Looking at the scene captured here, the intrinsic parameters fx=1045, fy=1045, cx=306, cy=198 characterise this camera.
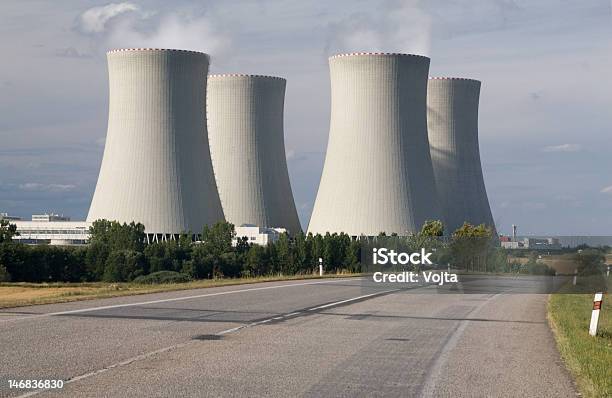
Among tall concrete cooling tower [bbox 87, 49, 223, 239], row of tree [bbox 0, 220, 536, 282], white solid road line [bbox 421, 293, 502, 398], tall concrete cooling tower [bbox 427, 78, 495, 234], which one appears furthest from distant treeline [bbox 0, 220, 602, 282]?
white solid road line [bbox 421, 293, 502, 398]

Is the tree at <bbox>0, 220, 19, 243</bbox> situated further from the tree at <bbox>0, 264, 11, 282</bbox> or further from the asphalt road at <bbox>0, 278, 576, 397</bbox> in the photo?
the asphalt road at <bbox>0, 278, 576, 397</bbox>

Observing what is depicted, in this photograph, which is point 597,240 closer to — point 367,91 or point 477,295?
point 477,295

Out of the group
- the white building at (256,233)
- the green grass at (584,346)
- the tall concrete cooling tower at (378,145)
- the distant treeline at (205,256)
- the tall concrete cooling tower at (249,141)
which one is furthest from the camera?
the white building at (256,233)

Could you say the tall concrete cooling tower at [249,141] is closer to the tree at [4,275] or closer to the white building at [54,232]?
the white building at [54,232]

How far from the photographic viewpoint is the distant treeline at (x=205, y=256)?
40062 mm

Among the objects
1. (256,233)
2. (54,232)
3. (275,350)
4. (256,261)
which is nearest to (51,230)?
(54,232)

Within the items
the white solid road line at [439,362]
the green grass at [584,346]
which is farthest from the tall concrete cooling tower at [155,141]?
the white solid road line at [439,362]

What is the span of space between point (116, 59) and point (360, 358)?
1255 inches

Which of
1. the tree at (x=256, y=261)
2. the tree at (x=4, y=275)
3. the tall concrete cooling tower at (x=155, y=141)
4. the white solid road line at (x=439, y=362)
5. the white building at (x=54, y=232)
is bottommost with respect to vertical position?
the white solid road line at (x=439, y=362)

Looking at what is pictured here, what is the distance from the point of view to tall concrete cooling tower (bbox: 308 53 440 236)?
40406 mm

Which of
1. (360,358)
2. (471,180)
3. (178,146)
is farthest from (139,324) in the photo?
(471,180)

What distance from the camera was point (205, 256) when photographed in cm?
4356

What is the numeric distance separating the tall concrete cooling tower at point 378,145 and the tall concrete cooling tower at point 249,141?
17.2 ft

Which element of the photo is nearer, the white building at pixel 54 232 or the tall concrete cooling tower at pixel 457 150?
the tall concrete cooling tower at pixel 457 150
